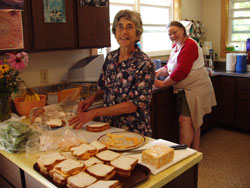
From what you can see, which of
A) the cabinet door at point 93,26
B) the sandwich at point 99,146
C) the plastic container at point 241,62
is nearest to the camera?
the sandwich at point 99,146

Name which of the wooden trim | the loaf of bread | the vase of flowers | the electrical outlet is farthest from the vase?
the wooden trim

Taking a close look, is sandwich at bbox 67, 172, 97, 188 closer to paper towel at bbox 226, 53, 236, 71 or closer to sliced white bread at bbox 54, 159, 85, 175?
sliced white bread at bbox 54, 159, 85, 175

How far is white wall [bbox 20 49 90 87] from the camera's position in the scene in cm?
239

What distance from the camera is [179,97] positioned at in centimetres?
304

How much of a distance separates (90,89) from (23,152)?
1.10 m

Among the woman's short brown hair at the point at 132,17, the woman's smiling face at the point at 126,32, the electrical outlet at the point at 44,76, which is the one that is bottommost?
the electrical outlet at the point at 44,76

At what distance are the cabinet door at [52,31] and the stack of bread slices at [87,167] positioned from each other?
1.13m

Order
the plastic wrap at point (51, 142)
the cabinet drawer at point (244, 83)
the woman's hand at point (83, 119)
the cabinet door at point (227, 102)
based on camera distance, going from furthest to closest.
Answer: the cabinet door at point (227, 102), the cabinet drawer at point (244, 83), the woman's hand at point (83, 119), the plastic wrap at point (51, 142)

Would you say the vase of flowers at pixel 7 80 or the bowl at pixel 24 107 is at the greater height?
the vase of flowers at pixel 7 80

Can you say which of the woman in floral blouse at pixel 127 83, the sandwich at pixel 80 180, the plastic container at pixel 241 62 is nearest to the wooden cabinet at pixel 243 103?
the plastic container at pixel 241 62

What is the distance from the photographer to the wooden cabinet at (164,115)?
2.98 m

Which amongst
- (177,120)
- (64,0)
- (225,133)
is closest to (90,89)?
(64,0)

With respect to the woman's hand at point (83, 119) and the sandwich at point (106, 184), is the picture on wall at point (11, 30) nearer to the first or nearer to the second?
the woman's hand at point (83, 119)

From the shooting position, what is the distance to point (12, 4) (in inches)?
75.3
